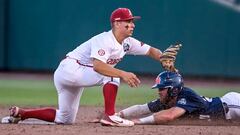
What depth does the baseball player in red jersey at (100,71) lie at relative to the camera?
6559 mm

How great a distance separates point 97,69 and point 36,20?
402 inches

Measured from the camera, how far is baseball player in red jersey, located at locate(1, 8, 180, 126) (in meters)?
6.56

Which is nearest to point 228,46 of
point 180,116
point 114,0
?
point 114,0

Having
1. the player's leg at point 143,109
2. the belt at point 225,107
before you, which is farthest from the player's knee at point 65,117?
the belt at point 225,107

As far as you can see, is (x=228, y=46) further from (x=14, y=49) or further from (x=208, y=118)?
(x=208, y=118)

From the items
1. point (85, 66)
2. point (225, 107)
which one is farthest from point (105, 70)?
point (225, 107)

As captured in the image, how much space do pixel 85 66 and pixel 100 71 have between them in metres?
0.56

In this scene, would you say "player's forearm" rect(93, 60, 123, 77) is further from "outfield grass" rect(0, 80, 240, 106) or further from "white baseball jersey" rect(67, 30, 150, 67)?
"outfield grass" rect(0, 80, 240, 106)

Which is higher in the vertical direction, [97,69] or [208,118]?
[97,69]

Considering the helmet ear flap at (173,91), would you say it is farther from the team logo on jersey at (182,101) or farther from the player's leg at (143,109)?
the player's leg at (143,109)

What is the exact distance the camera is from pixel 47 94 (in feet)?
39.8

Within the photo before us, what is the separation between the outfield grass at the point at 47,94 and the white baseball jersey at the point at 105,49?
3.05m

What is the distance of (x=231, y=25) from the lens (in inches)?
616

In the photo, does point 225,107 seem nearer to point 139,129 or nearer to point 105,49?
point 139,129
